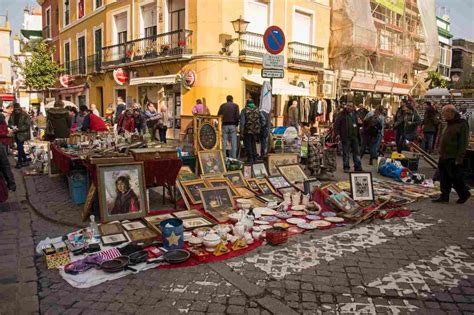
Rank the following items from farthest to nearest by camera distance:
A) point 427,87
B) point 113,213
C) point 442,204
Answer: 1. point 427,87
2. point 442,204
3. point 113,213

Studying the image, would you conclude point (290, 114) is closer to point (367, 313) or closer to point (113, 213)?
point (113, 213)

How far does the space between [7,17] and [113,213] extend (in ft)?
196

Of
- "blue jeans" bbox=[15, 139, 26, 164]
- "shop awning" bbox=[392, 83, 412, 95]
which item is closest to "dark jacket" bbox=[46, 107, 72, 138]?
"blue jeans" bbox=[15, 139, 26, 164]

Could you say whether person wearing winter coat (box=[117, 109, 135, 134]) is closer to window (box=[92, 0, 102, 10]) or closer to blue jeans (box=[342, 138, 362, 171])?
blue jeans (box=[342, 138, 362, 171])

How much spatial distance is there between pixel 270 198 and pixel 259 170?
1.32 metres

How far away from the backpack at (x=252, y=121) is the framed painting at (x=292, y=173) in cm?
206

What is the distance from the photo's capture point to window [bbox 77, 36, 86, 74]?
26.1 meters

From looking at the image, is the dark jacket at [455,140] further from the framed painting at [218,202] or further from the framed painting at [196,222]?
the framed painting at [196,222]

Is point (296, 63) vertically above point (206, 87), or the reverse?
point (296, 63)

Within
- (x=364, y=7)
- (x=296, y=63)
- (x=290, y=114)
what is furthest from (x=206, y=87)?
(x=364, y=7)

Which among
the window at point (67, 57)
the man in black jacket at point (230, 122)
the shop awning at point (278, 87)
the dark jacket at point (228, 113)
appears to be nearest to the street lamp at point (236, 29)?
the shop awning at point (278, 87)

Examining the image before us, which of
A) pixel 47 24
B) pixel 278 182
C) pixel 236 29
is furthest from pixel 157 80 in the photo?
pixel 47 24

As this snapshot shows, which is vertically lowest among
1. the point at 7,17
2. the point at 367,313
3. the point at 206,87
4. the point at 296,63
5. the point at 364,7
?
the point at 367,313

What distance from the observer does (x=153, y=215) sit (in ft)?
18.8
